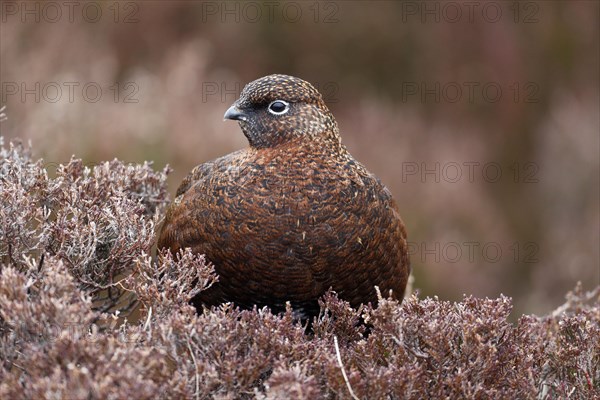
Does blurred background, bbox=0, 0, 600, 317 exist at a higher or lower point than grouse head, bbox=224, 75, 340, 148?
higher

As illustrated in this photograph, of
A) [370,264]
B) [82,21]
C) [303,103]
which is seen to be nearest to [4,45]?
[82,21]

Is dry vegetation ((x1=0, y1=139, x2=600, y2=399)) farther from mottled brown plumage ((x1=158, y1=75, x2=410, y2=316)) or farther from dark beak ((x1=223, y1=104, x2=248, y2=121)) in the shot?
dark beak ((x1=223, y1=104, x2=248, y2=121))

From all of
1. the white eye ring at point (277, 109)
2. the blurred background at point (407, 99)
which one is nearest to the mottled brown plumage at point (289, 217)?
the white eye ring at point (277, 109)

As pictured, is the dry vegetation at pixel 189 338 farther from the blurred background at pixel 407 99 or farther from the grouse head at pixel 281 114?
the blurred background at pixel 407 99

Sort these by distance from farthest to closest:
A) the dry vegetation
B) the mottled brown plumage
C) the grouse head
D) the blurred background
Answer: the blurred background
the grouse head
the mottled brown plumage
the dry vegetation

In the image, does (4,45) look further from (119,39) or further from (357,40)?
(357,40)

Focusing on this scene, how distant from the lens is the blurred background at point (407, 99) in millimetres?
7438

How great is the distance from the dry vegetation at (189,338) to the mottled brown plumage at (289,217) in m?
0.22

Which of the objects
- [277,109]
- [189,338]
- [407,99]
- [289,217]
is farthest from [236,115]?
[407,99]

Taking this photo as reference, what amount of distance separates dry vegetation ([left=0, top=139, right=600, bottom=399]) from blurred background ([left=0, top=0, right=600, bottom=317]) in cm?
314

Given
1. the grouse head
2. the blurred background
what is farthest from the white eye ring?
the blurred background

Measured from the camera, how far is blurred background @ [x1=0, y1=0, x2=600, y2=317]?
7438 mm

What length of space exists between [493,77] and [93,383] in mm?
9057

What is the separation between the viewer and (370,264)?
11.0ft
